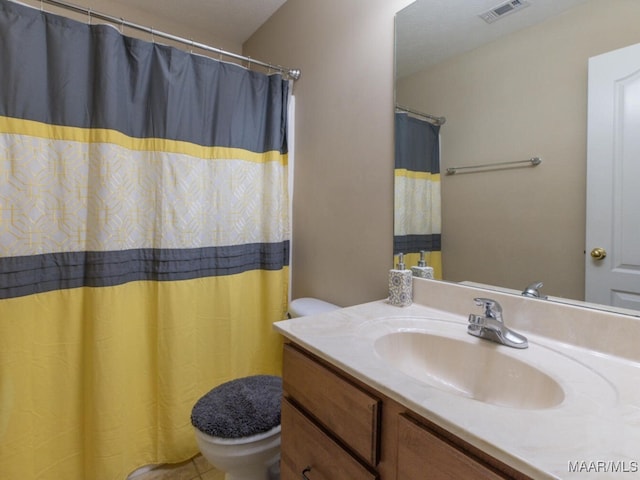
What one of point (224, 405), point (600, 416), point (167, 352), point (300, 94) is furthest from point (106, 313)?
point (600, 416)

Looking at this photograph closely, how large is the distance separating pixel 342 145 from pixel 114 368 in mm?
1400

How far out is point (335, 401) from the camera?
30.0 inches

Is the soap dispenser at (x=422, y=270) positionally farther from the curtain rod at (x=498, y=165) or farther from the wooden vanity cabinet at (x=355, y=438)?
the wooden vanity cabinet at (x=355, y=438)

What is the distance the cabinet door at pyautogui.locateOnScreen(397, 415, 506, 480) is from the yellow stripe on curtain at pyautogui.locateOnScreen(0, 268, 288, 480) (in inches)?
47.9

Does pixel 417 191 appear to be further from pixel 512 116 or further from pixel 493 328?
pixel 493 328

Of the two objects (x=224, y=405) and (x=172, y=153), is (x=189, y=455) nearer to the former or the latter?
(x=224, y=405)

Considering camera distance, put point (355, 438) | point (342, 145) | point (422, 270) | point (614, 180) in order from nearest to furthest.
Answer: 1. point (355, 438)
2. point (614, 180)
3. point (422, 270)
4. point (342, 145)

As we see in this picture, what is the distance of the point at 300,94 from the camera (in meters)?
1.78

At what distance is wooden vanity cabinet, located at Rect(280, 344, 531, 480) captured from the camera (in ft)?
1.74

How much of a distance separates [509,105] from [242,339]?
1.56 m

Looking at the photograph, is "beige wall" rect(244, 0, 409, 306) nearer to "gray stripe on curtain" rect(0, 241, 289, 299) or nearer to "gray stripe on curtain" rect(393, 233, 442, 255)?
"gray stripe on curtain" rect(393, 233, 442, 255)

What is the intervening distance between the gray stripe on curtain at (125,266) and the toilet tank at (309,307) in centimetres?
28

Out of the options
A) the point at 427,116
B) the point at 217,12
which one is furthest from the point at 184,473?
the point at 217,12

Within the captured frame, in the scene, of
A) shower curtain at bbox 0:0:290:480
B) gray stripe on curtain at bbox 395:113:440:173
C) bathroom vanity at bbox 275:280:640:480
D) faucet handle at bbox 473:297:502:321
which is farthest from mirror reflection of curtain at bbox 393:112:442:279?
shower curtain at bbox 0:0:290:480
